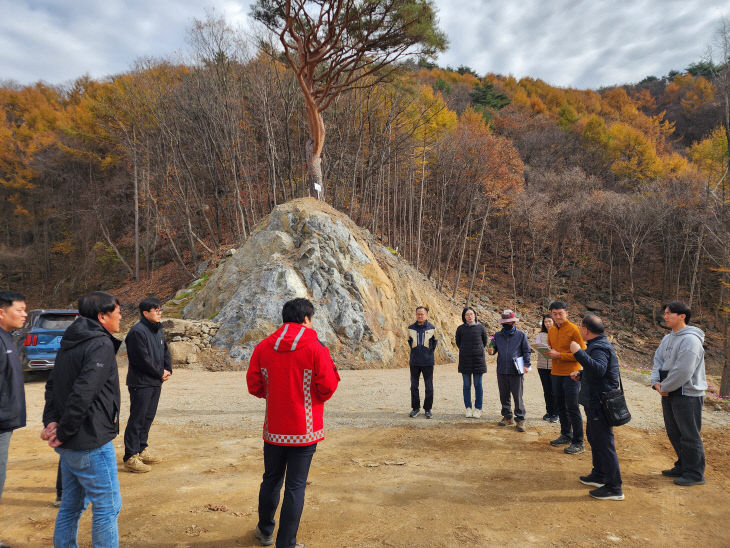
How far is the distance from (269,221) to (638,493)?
488 inches

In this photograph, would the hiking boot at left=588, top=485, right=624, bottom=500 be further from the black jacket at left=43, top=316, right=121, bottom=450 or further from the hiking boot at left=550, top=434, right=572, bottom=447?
the black jacket at left=43, top=316, right=121, bottom=450

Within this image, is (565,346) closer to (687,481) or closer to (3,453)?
(687,481)

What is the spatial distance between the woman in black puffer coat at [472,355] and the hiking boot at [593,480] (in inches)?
91.0

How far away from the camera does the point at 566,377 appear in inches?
190

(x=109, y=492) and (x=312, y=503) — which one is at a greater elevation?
(x=109, y=492)

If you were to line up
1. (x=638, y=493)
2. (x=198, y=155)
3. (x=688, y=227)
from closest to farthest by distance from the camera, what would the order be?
1. (x=638, y=493)
2. (x=198, y=155)
3. (x=688, y=227)

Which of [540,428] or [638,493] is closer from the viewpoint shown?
[638,493]

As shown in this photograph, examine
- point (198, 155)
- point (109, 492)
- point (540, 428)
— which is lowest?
point (540, 428)

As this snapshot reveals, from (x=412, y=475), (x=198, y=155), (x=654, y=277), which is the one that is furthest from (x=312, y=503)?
(x=654, y=277)

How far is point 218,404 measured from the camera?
7.11 meters

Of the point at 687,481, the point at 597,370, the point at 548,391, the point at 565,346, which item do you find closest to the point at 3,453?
the point at 597,370

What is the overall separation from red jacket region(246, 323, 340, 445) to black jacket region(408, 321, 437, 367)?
3740 mm

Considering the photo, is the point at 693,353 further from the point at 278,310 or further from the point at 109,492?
the point at 278,310

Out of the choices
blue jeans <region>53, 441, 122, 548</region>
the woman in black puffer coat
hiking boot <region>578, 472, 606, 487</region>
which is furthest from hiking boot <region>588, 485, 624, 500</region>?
blue jeans <region>53, 441, 122, 548</region>
